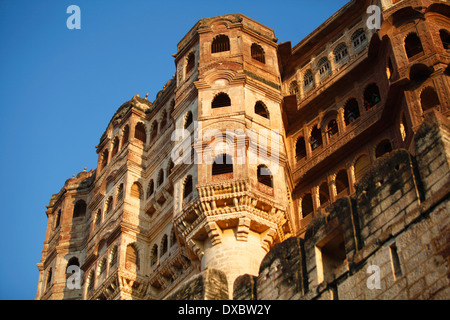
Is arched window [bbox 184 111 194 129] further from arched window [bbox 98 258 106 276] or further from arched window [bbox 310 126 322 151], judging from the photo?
arched window [bbox 98 258 106 276]

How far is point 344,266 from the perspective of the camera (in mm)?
9953

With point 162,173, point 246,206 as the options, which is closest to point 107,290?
point 162,173

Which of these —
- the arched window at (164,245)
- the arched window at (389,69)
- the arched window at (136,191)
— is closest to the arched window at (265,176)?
the arched window at (389,69)

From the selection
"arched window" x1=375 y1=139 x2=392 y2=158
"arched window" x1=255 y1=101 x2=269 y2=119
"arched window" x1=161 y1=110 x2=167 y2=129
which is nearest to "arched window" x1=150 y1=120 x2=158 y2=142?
A: "arched window" x1=161 y1=110 x2=167 y2=129

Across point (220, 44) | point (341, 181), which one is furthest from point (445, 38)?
point (220, 44)

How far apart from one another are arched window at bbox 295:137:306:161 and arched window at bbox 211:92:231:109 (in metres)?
3.51

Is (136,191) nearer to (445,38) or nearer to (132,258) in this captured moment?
(132,258)

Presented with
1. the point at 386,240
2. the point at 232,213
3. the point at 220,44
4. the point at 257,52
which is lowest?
the point at 386,240

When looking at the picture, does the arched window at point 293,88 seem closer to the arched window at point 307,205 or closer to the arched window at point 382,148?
the arched window at point 307,205

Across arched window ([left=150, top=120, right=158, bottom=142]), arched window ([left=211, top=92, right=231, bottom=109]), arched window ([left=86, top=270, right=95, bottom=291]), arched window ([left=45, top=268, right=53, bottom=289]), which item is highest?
arched window ([left=150, top=120, right=158, bottom=142])

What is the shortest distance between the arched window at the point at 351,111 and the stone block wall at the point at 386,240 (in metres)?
14.9

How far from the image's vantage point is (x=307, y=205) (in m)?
26.9

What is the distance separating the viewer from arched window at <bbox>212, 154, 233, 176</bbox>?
24.1m

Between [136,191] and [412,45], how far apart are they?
1332 centimetres
